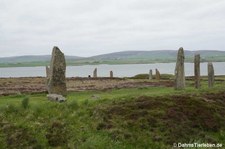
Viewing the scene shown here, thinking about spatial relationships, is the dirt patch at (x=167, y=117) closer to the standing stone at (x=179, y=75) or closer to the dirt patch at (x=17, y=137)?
the dirt patch at (x=17, y=137)

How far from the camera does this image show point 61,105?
1977cm

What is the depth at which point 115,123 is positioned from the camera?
1831 centimetres

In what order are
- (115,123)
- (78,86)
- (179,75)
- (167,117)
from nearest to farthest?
(115,123) → (167,117) → (179,75) → (78,86)

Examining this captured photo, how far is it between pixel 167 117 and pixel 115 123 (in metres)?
2.86

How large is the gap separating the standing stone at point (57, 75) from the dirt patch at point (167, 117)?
9.08 m

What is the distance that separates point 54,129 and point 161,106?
6.30 meters

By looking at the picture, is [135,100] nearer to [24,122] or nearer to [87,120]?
[87,120]

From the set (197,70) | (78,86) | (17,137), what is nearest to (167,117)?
(17,137)

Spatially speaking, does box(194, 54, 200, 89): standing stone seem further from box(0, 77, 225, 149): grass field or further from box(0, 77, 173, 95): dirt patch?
box(0, 77, 225, 149): grass field

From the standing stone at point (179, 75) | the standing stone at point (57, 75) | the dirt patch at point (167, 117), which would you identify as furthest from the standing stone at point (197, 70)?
the standing stone at point (57, 75)

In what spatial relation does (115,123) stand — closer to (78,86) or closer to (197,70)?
(197,70)

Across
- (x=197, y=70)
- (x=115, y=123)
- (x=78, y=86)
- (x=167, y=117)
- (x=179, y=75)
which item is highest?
(x=197, y=70)

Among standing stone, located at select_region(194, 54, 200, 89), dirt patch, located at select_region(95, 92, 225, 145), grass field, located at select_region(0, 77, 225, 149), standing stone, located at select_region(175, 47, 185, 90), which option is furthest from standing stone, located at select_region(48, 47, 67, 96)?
standing stone, located at select_region(194, 54, 200, 89)

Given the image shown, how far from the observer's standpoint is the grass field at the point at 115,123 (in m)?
16.5
